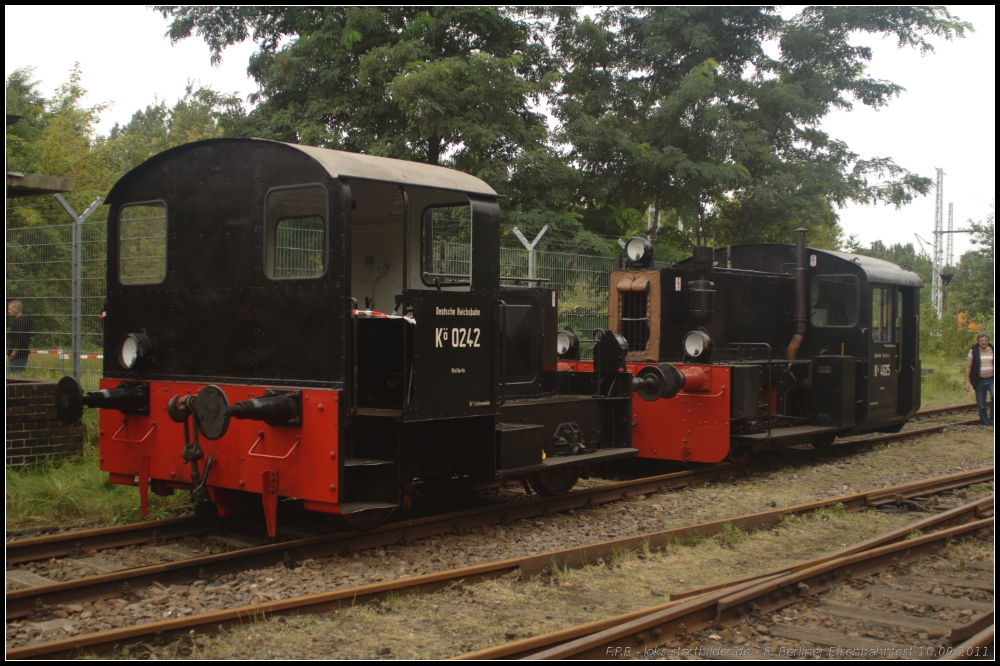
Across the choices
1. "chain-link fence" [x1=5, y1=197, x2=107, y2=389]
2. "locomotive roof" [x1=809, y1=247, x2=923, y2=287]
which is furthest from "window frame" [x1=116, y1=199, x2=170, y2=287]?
"locomotive roof" [x1=809, y1=247, x2=923, y2=287]

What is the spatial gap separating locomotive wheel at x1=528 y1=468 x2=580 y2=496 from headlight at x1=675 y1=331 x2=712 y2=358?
8.06 feet

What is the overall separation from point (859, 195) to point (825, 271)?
9.66 metres

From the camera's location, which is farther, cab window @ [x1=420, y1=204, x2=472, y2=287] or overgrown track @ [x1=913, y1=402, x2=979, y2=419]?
overgrown track @ [x1=913, y1=402, x2=979, y2=419]

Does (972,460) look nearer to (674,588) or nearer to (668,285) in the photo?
(668,285)

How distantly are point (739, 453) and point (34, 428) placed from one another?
7.94 metres

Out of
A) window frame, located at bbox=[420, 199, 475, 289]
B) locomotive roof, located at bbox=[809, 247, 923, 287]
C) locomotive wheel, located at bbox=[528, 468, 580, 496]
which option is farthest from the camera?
locomotive roof, located at bbox=[809, 247, 923, 287]

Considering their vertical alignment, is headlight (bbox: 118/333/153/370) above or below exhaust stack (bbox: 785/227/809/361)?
below

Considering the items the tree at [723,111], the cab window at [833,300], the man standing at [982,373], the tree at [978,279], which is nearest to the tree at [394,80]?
the tree at [723,111]

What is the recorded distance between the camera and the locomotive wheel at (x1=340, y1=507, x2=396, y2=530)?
20.9 feet

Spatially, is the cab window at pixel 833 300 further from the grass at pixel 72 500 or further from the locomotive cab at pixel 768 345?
the grass at pixel 72 500

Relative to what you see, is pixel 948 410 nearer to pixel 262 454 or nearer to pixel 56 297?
pixel 262 454

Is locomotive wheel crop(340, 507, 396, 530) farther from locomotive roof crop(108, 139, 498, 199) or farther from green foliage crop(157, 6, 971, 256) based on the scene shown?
green foliage crop(157, 6, 971, 256)

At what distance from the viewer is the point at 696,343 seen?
988 cm

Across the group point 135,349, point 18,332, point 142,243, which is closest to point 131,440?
point 135,349
